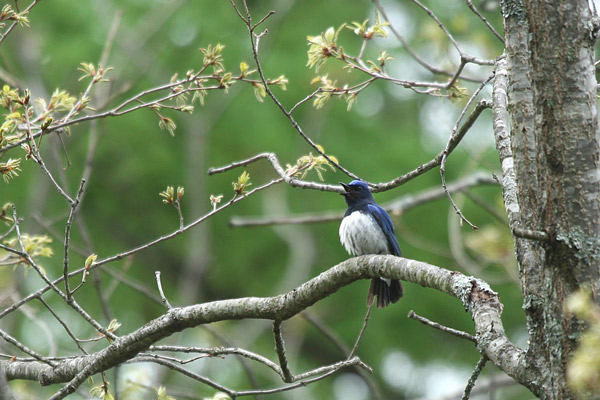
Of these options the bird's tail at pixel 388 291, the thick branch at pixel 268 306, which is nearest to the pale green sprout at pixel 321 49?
the thick branch at pixel 268 306

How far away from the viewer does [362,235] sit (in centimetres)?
659

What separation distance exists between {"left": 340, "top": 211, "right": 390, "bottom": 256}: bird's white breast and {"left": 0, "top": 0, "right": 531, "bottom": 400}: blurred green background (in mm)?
3731

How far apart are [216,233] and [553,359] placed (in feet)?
37.8

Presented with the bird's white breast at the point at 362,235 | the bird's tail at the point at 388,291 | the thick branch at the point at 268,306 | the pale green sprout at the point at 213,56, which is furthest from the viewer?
the bird's white breast at the point at 362,235

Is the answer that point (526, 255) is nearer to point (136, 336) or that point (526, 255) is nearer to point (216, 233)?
point (136, 336)

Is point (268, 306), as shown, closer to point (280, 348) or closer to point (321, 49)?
point (280, 348)

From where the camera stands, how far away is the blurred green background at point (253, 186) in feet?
37.9

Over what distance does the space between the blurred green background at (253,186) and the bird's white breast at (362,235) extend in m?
3.73

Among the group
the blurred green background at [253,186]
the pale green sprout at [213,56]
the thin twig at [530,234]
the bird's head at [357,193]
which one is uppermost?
the blurred green background at [253,186]

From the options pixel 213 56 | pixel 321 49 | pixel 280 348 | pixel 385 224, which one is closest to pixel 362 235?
pixel 385 224

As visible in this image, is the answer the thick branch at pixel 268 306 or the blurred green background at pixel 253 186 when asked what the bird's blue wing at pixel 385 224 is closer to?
the thick branch at pixel 268 306

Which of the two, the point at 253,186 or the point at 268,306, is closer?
the point at 268,306

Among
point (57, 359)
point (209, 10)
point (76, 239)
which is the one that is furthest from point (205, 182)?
point (57, 359)

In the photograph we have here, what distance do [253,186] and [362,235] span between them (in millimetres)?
6059
